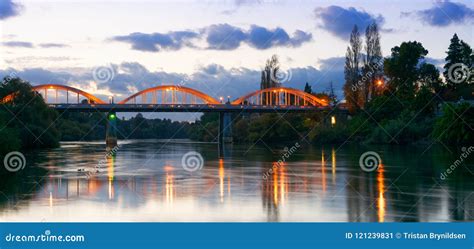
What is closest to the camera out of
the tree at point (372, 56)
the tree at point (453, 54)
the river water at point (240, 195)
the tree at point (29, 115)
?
the river water at point (240, 195)

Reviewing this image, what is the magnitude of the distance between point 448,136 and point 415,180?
34.7 metres

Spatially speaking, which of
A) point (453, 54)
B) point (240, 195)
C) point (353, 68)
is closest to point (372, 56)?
point (353, 68)

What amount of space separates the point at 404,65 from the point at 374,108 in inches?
431

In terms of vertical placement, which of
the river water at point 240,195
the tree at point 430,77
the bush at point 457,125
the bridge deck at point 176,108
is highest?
the tree at point 430,77

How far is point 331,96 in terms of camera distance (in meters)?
114

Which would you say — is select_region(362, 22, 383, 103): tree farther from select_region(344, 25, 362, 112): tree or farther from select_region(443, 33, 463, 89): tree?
select_region(443, 33, 463, 89): tree

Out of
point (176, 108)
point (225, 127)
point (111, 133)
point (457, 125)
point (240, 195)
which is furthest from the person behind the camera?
point (225, 127)

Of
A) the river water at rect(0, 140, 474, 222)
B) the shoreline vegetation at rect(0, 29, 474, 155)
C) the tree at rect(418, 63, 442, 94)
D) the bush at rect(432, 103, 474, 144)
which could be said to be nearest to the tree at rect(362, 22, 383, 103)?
the shoreline vegetation at rect(0, 29, 474, 155)

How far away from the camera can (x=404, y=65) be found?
287ft

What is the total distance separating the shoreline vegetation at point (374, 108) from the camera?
6150cm

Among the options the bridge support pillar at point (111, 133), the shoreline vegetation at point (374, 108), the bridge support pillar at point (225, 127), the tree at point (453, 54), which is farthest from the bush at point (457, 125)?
the bridge support pillar at point (225, 127)

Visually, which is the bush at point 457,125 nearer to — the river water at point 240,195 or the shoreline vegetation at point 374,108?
the shoreline vegetation at point 374,108

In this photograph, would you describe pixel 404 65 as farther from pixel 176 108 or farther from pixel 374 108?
pixel 176 108

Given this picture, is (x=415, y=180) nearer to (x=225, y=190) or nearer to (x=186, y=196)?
(x=225, y=190)
